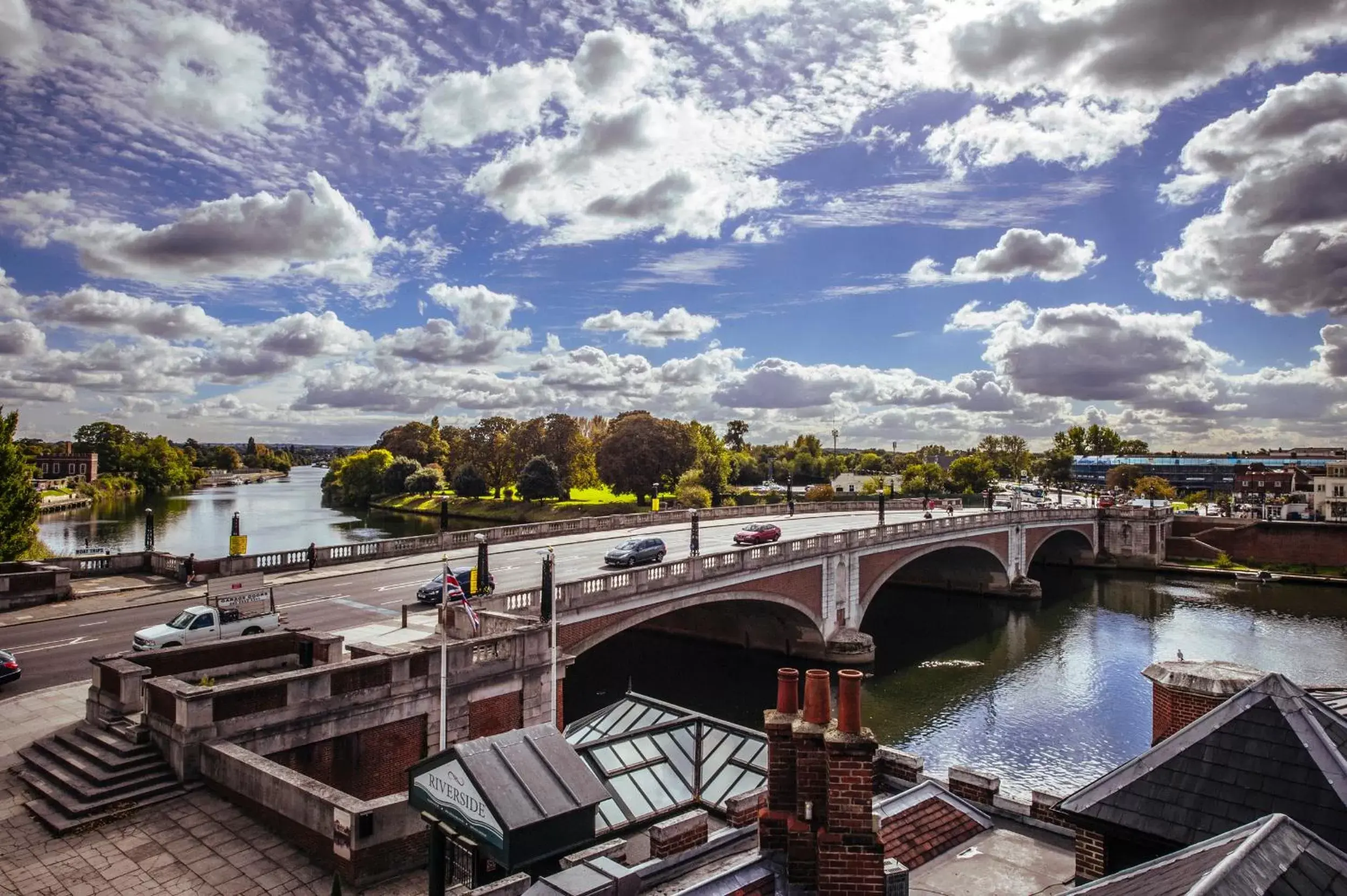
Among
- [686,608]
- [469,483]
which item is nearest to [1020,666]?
[686,608]

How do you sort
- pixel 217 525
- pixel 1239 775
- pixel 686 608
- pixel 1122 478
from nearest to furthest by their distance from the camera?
pixel 1239 775, pixel 686 608, pixel 217 525, pixel 1122 478

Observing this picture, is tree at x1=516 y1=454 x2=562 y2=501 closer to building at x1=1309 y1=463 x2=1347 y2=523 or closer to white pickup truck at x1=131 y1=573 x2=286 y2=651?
white pickup truck at x1=131 y1=573 x2=286 y2=651

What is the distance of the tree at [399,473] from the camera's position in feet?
439

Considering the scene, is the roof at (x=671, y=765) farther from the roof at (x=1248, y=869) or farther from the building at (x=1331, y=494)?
the building at (x=1331, y=494)

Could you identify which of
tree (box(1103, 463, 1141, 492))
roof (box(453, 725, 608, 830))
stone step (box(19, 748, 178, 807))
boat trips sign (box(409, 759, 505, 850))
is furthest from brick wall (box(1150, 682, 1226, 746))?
tree (box(1103, 463, 1141, 492))

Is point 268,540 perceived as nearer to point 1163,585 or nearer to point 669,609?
point 669,609

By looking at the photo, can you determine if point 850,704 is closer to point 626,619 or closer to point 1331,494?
point 626,619

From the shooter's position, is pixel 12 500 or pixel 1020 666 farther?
pixel 1020 666

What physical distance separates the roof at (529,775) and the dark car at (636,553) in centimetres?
3122

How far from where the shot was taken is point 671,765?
18.0 m

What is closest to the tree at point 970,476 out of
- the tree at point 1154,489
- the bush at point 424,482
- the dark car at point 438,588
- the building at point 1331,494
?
the tree at point 1154,489

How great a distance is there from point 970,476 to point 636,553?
4342 inches

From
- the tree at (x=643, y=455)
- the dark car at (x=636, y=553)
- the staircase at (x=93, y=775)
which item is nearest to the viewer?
the staircase at (x=93, y=775)

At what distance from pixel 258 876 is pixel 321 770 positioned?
509 cm
